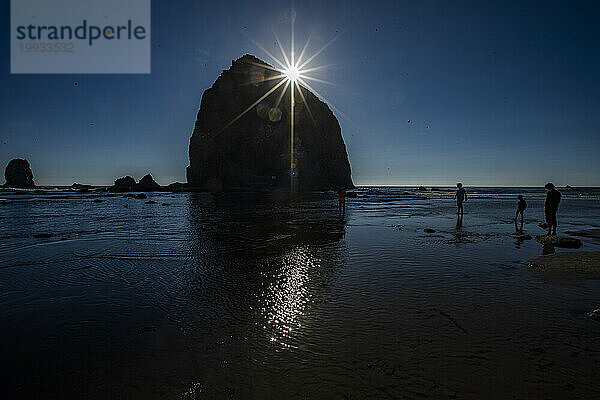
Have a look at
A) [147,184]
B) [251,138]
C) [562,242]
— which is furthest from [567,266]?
[147,184]

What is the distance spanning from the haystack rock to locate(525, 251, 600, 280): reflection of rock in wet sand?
305 feet

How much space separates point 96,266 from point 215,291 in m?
4.70

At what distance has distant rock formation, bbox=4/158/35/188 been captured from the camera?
119 metres

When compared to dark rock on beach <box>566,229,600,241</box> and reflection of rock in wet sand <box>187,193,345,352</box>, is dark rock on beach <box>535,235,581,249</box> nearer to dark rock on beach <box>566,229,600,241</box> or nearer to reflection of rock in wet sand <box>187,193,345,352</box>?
dark rock on beach <box>566,229,600,241</box>

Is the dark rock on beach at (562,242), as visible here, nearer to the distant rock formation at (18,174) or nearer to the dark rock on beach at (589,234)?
the dark rock on beach at (589,234)

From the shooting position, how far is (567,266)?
7824 millimetres

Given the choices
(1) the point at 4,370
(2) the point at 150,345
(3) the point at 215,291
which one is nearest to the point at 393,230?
(3) the point at 215,291

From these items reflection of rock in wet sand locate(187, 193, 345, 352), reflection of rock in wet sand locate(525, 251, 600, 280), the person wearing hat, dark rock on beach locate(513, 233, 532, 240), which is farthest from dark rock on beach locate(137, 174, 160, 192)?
reflection of rock in wet sand locate(525, 251, 600, 280)

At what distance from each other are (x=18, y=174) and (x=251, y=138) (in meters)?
104

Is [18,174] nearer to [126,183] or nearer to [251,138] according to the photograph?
[126,183]

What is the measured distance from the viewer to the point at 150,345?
160 inches

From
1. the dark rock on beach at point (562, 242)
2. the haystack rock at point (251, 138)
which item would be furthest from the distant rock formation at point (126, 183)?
the dark rock on beach at point (562, 242)

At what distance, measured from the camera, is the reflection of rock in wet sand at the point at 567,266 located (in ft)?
23.5

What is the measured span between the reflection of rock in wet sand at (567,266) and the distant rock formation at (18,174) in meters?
168
